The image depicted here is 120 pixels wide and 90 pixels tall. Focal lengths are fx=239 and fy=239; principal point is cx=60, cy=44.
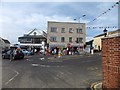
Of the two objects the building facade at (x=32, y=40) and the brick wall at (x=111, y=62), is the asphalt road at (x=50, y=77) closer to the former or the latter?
the brick wall at (x=111, y=62)

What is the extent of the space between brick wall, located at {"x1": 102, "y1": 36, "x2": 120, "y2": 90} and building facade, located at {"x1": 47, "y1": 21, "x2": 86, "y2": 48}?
62828 mm

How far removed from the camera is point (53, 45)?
72812 mm

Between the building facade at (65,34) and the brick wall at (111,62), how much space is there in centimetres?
6283

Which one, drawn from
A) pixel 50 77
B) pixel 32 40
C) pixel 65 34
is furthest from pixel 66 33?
pixel 50 77

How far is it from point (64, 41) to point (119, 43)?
65.1 metres

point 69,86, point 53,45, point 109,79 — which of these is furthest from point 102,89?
point 53,45

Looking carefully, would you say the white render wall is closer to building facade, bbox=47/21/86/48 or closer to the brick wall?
building facade, bbox=47/21/86/48

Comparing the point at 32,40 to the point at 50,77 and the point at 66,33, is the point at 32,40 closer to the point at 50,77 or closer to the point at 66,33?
the point at 66,33

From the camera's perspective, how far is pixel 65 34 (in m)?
73.3

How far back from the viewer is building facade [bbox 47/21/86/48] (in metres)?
72.6

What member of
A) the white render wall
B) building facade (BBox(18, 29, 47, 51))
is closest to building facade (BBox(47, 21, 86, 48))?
the white render wall

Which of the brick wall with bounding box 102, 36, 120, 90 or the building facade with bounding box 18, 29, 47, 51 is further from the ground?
the building facade with bounding box 18, 29, 47, 51

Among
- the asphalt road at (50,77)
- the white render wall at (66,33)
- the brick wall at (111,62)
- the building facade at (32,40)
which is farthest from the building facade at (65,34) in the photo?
the brick wall at (111,62)

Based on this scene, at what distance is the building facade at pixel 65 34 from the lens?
72.6 metres
